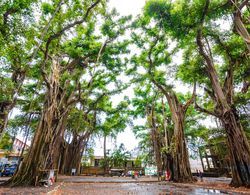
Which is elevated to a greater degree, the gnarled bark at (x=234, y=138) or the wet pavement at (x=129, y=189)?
the gnarled bark at (x=234, y=138)

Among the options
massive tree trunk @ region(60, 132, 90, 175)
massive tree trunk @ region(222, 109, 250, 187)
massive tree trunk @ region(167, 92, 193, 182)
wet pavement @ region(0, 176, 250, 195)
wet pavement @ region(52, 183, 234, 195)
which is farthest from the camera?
massive tree trunk @ region(60, 132, 90, 175)

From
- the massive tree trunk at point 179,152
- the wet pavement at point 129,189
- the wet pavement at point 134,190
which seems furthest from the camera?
the massive tree trunk at point 179,152

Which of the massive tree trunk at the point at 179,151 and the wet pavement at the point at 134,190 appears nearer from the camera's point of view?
the wet pavement at the point at 134,190

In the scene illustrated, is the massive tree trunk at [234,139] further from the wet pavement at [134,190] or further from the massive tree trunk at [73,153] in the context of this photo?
the massive tree trunk at [73,153]

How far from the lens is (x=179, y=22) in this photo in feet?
27.2

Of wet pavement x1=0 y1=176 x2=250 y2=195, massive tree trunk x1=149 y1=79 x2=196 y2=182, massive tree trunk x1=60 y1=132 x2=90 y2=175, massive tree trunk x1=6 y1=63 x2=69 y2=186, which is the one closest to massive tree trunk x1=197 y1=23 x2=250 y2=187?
wet pavement x1=0 y1=176 x2=250 y2=195

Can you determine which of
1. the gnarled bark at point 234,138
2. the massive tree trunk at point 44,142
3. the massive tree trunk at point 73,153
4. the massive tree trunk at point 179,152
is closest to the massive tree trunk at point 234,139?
the gnarled bark at point 234,138

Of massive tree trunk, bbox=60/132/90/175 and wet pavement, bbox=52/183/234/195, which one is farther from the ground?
massive tree trunk, bbox=60/132/90/175

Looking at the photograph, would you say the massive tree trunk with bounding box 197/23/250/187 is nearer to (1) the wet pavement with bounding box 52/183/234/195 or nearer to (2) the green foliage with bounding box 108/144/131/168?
(1) the wet pavement with bounding box 52/183/234/195

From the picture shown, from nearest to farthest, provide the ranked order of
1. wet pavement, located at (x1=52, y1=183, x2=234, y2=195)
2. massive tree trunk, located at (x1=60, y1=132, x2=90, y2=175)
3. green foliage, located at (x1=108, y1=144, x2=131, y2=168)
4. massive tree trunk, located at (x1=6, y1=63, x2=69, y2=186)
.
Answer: wet pavement, located at (x1=52, y1=183, x2=234, y2=195)
massive tree trunk, located at (x1=6, y1=63, x2=69, y2=186)
massive tree trunk, located at (x1=60, y1=132, x2=90, y2=175)
green foliage, located at (x1=108, y1=144, x2=131, y2=168)

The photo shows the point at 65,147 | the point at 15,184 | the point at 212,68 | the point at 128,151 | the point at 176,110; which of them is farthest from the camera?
the point at 128,151

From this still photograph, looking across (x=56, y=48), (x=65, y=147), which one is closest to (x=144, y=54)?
(x=56, y=48)

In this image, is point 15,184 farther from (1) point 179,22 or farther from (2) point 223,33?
(2) point 223,33

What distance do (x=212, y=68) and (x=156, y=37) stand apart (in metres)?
3.53
